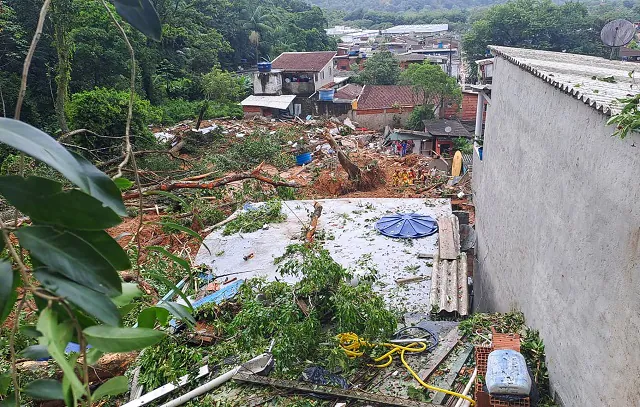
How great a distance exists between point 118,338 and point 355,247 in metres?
6.57

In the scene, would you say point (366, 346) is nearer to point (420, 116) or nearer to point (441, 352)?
point (441, 352)

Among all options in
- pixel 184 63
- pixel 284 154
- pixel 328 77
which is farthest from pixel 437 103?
pixel 184 63

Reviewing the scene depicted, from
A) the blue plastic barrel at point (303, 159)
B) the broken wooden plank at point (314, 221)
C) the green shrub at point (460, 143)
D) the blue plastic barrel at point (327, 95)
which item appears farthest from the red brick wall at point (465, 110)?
the broken wooden plank at point (314, 221)

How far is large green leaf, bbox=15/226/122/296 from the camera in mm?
521

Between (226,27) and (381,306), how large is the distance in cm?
3045

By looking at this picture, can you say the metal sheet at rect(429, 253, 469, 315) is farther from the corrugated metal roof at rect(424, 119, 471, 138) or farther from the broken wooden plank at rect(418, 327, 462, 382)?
the corrugated metal roof at rect(424, 119, 471, 138)

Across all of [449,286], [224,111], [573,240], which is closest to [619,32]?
[449,286]

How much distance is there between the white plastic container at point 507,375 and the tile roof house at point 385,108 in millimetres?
21126

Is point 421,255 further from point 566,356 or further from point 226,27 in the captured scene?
point 226,27

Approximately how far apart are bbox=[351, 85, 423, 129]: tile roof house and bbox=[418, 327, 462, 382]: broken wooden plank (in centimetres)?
2018

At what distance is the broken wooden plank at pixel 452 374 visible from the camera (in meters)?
3.88

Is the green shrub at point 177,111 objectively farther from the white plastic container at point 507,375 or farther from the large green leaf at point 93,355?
the large green leaf at point 93,355

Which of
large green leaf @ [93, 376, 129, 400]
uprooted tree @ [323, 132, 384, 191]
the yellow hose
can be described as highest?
large green leaf @ [93, 376, 129, 400]

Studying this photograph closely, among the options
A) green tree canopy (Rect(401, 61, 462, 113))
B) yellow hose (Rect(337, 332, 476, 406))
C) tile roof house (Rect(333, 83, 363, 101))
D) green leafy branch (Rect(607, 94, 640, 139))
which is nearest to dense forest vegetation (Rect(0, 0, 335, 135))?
yellow hose (Rect(337, 332, 476, 406))
